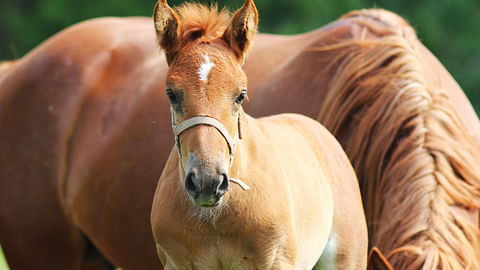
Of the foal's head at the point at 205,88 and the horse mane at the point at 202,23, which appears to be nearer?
the foal's head at the point at 205,88

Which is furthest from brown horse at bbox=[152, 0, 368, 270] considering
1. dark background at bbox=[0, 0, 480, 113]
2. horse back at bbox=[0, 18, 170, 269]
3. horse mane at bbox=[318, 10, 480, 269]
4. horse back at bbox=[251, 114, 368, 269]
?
dark background at bbox=[0, 0, 480, 113]

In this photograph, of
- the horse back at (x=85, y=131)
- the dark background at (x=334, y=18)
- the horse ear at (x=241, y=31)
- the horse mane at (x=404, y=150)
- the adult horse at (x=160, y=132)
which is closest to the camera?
the horse ear at (x=241, y=31)

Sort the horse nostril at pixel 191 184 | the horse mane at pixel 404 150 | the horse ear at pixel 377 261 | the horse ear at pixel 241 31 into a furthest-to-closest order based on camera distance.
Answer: the horse mane at pixel 404 150 → the horse ear at pixel 377 261 → the horse ear at pixel 241 31 → the horse nostril at pixel 191 184

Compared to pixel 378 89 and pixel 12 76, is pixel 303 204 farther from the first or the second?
pixel 12 76

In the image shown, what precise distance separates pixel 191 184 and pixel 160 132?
2.05 meters

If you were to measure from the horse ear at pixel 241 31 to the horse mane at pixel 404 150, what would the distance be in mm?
1026

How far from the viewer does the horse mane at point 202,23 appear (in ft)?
7.55

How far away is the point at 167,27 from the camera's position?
7.47ft

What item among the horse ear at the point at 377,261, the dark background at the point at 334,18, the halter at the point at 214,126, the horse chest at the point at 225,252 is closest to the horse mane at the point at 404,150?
the horse ear at the point at 377,261

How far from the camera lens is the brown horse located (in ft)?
7.00

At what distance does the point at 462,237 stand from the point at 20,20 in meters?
13.3

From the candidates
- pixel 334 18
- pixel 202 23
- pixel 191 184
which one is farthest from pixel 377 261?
pixel 334 18

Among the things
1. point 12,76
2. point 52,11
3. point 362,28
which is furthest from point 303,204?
point 52,11

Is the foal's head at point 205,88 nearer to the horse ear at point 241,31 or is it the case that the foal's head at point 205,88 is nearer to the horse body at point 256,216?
the horse ear at point 241,31
